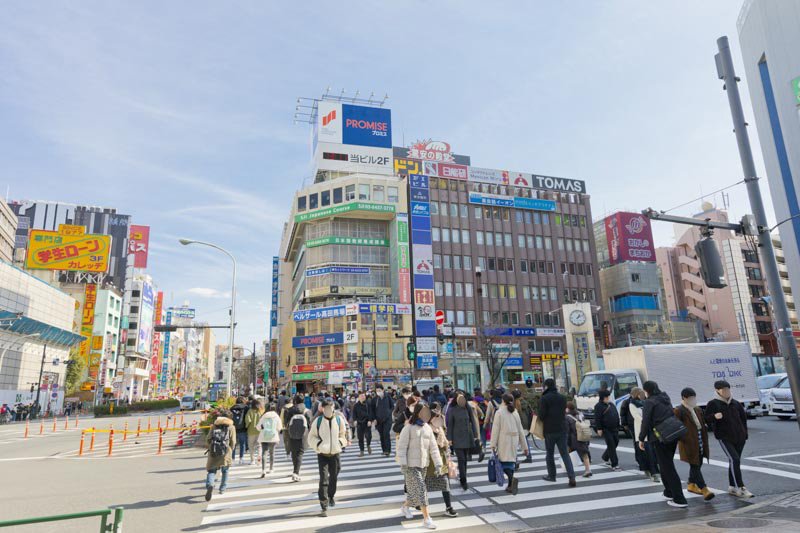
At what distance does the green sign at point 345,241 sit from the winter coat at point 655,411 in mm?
55929

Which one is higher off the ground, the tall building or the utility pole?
the tall building

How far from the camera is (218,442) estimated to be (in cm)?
919

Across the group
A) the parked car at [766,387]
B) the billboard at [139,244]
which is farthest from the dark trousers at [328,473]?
the billboard at [139,244]

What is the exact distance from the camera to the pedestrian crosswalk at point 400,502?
7164 mm

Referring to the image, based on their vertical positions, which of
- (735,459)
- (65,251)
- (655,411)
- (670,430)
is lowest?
(735,459)

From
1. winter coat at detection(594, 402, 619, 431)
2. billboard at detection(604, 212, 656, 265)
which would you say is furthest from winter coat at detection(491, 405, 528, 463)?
billboard at detection(604, 212, 656, 265)

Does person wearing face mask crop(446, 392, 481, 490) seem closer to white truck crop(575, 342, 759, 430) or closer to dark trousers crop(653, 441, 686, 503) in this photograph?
dark trousers crop(653, 441, 686, 503)

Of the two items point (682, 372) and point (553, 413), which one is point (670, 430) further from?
point (682, 372)

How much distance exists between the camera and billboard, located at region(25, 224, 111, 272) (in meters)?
64.2

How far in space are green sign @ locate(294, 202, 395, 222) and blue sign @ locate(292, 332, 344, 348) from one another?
1588 centimetres

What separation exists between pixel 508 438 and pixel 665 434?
2.63 meters

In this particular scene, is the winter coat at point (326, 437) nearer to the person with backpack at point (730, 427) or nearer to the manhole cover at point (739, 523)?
the manhole cover at point (739, 523)

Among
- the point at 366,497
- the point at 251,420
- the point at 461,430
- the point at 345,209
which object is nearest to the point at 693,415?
the point at 461,430

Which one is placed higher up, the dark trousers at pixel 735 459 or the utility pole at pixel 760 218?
the utility pole at pixel 760 218
